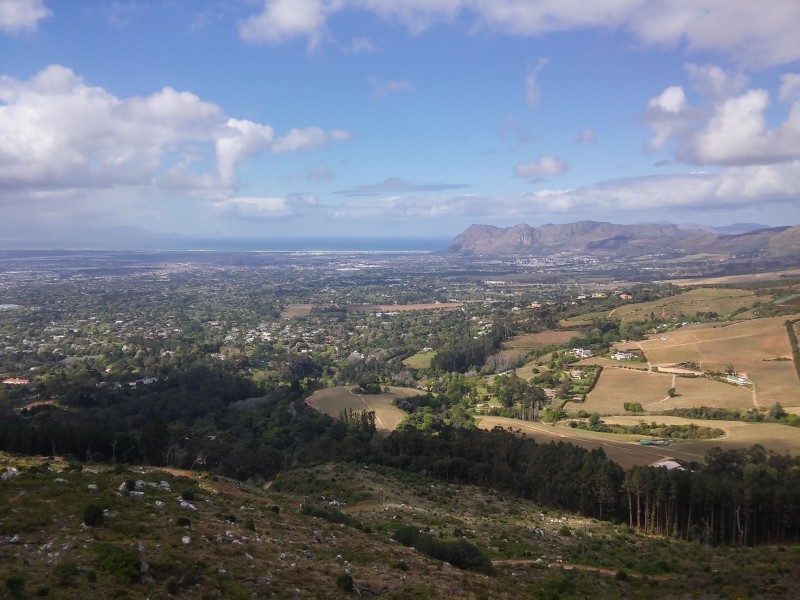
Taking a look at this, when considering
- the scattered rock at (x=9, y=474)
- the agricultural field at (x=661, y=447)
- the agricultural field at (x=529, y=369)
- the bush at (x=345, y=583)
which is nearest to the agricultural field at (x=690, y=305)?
the agricultural field at (x=529, y=369)

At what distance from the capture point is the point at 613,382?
82562 millimetres

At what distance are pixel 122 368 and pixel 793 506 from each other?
88.4 meters

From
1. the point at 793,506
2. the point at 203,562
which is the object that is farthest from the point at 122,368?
the point at 793,506

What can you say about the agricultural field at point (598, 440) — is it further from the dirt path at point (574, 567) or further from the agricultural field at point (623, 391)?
the dirt path at point (574, 567)

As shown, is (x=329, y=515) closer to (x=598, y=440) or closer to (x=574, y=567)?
(x=574, y=567)

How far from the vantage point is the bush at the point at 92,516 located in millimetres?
16062

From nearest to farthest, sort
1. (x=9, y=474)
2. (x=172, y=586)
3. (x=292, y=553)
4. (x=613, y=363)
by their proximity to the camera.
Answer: (x=172, y=586), (x=292, y=553), (x=9, y=474), (x=613, y=363)

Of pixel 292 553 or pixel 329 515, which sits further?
pixel 329 515

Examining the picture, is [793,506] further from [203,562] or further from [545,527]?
[203,562]

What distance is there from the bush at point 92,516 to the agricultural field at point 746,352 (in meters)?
75.9

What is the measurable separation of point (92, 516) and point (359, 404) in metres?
61.7

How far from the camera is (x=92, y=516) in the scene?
16.2 metres

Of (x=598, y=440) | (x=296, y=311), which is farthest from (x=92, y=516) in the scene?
(x=296, y=311)

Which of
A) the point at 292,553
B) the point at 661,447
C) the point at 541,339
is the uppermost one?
the point at 292,553
